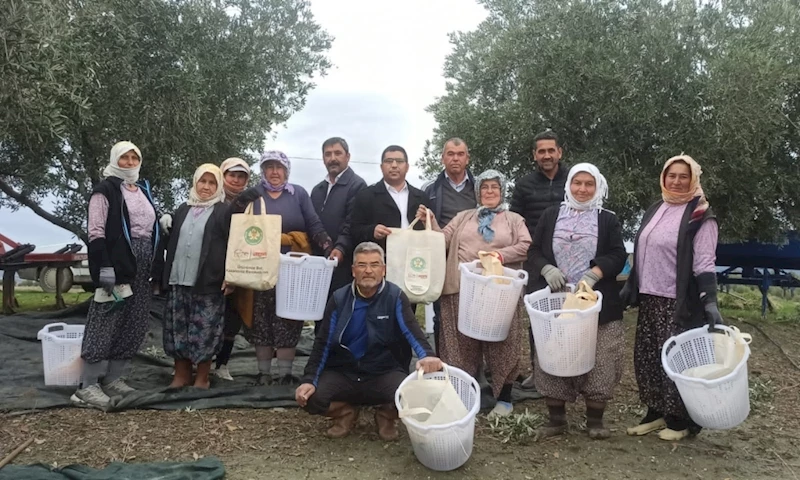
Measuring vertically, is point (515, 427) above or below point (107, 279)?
below

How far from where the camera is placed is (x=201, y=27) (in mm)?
7941

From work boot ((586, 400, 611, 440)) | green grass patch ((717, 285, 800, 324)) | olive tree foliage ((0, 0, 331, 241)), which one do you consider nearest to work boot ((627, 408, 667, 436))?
work boot ((586, 400, 611, 440))

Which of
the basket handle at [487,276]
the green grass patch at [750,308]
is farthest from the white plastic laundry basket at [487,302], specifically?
the green grass patch at [750,308]

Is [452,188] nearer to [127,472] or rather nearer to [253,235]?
[253,235]

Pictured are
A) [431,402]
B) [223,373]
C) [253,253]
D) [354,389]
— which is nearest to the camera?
[431,402]

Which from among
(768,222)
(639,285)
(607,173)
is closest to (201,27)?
(607,173)

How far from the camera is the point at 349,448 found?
3.76 m

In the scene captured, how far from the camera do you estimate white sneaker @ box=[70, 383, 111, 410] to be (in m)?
4.42

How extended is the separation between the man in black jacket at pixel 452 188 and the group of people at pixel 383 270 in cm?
1

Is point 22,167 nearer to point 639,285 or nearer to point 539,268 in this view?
point 539,268

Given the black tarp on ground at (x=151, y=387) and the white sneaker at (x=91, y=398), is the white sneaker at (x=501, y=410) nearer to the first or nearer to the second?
the black tarp on ground at (x=151, y=387)

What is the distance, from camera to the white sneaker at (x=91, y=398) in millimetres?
4422

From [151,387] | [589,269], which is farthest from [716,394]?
[151,387]

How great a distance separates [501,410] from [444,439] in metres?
1.23
